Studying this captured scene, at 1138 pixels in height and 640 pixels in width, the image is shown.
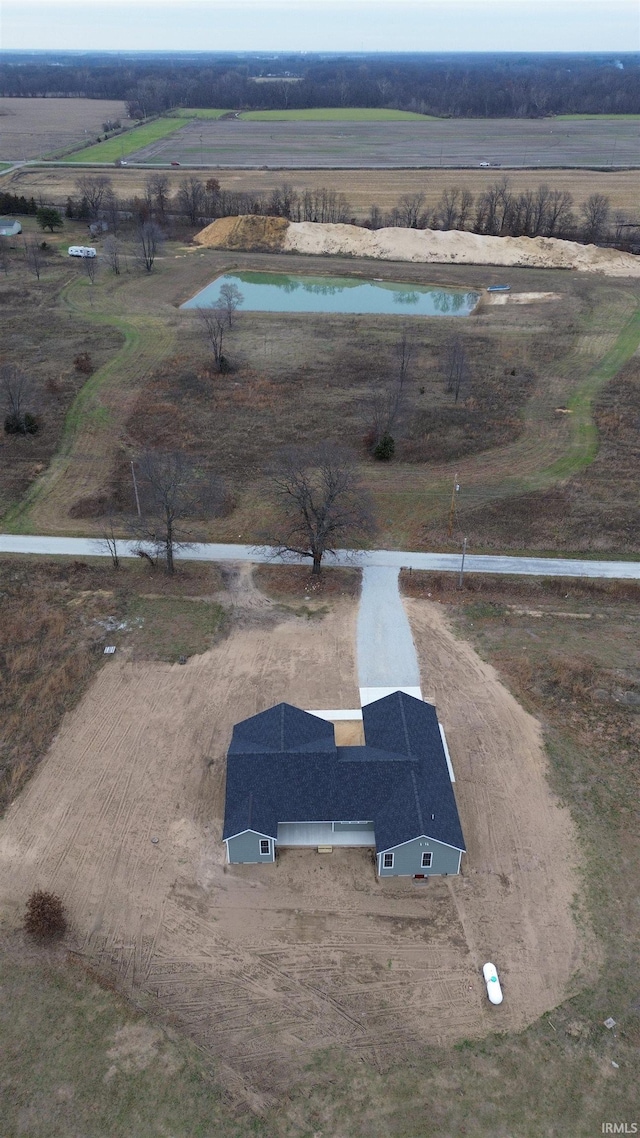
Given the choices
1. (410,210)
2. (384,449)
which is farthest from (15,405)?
(410,210)

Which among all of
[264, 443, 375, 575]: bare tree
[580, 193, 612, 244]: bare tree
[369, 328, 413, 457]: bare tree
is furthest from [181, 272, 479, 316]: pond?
[264, 443, 375, 575]: bare tree

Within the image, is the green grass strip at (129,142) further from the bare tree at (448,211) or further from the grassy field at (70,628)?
the grassy field at (70,628)

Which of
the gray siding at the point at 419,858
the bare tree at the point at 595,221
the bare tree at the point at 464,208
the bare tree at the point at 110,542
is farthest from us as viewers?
the bare tree at the point at 464,208

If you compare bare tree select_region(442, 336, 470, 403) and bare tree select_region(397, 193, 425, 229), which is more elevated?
bare tree select_region(397, 193, 425, 229)

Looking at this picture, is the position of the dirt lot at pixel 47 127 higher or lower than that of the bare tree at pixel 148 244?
higher

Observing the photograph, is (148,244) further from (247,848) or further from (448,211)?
(247,848)

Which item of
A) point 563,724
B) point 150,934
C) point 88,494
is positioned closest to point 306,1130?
point 150,934

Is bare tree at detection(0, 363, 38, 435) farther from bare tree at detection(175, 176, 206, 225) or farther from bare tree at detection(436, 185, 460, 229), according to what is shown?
bare tree at detection(436, 185, 460, 229)

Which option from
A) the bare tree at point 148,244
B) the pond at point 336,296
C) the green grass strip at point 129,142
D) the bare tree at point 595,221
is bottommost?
the pond at point 336,296

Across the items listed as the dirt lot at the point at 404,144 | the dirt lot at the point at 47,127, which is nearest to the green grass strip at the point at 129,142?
the dirt lot at the point at 404,144
